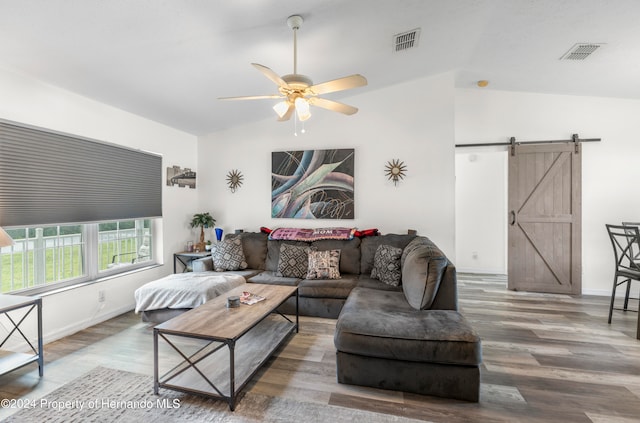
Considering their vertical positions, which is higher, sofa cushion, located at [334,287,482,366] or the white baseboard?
sofa cushion, located at [334,287,482,366]

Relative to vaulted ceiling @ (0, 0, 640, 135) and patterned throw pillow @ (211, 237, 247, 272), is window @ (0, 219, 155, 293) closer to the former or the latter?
patterned throw pillow @ (211, 237, 247, 272)

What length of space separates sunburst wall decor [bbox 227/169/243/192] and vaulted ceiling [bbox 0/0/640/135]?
108 centimetres

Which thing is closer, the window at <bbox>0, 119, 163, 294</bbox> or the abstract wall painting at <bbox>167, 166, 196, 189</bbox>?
the window at <bbox>0, 119, 163, 294</bbox>

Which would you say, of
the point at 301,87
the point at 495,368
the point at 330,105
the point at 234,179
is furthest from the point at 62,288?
the point at 495,368

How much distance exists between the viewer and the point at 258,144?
481 cm

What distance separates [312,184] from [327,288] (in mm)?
1719

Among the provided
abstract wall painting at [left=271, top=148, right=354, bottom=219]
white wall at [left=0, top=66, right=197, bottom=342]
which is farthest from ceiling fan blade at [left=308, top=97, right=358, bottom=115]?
white wall at [left=0, top=66, right=197, bottom=342]

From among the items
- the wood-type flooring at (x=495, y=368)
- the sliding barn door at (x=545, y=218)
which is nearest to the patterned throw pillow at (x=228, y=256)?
the wood-type flooring at (x=495, y=368)

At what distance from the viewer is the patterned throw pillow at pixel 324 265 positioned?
3.70 m

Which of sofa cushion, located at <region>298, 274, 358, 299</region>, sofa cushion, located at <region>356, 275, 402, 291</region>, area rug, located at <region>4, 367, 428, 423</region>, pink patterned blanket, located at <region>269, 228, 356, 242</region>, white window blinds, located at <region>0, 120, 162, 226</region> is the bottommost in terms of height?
area rug, located at <region>4, 367, 428, 423</region>

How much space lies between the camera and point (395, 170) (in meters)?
4.30

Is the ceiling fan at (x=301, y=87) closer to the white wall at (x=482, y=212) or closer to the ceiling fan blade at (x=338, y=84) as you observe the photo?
the ceiling fan blade at (x=338, y=84)

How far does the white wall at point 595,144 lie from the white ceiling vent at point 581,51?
4.02ft

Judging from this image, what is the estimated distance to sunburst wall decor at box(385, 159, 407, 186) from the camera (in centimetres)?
429
